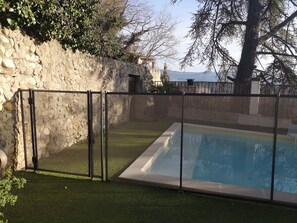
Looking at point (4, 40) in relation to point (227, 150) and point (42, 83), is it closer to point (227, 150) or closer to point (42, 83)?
point (42, 83)

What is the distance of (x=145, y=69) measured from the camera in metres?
13.9

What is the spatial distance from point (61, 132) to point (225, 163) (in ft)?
13.9

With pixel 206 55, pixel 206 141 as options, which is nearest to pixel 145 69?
pixel 206 55

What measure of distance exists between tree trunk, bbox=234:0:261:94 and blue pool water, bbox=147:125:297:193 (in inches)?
206

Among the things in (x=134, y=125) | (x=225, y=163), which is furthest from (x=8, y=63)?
(x=134, y=125)

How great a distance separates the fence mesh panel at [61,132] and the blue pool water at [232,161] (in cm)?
176

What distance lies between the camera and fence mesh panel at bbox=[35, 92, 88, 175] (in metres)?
5.19

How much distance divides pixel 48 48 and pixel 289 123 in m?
10.3

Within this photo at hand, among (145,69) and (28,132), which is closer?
(28,132)

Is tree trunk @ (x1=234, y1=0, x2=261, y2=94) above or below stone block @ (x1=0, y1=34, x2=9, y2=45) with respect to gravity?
above

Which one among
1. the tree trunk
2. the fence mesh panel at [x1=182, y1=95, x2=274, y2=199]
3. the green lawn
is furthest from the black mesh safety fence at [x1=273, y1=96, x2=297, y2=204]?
the tree trunk

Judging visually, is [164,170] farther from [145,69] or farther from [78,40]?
[145,69]

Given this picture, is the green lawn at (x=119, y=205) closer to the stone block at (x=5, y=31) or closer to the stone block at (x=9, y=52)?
the stone block at (x=9, y=52)

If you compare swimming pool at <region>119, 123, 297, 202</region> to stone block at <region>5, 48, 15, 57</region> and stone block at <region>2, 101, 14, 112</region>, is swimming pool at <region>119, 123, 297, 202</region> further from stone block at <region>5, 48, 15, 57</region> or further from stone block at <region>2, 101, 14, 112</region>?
stone block at <region>5, 48, 15, 57</region>
